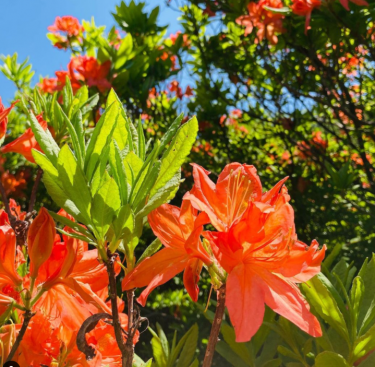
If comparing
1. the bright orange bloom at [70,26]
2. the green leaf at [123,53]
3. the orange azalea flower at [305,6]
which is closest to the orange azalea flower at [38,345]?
the orange azalea flower at [305,6]

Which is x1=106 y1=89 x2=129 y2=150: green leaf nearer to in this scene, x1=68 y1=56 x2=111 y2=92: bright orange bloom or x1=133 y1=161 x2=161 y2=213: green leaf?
x1=133 y1=161 x2=161 y2=213: green leaf

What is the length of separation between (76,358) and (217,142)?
2.85m

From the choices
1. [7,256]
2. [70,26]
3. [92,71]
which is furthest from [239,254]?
[70,26]

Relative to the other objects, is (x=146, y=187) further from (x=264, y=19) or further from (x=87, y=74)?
(x=264, y=19)

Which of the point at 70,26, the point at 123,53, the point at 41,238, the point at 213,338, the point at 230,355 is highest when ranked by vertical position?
the point at 70,26

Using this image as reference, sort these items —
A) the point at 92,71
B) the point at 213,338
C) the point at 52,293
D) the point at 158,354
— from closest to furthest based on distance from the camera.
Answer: the point at 213,338 < the point at 52,293 < the point at 158,354 < the point at 92,71

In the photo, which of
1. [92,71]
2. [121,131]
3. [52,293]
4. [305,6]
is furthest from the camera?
[92,71]

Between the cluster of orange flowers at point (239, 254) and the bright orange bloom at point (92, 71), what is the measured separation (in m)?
1.95

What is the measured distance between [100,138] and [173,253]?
0.21m

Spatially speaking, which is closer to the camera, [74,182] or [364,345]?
[74,182]

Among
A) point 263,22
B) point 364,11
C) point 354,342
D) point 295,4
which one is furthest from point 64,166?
point 263,22

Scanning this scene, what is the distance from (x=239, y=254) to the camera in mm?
645

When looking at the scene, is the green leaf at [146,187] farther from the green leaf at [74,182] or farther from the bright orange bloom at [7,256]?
the bright orange bloom at [7,256]

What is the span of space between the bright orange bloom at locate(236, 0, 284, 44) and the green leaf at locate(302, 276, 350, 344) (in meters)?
2.27
